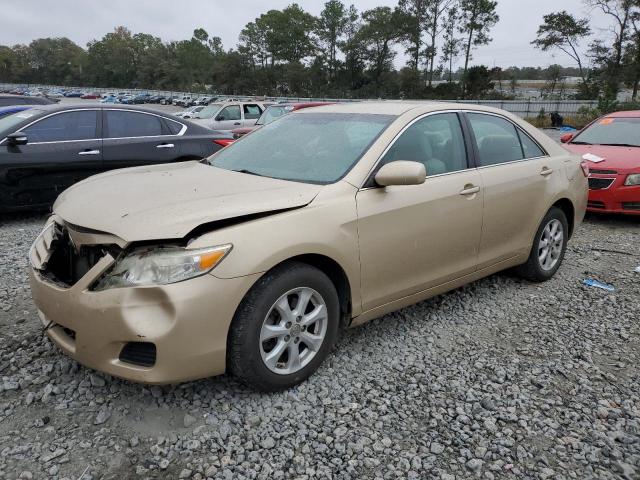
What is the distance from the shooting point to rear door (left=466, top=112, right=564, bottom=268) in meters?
3.89

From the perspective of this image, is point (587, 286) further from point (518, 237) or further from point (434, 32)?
point (434, 32)

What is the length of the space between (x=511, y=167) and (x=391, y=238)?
154cm

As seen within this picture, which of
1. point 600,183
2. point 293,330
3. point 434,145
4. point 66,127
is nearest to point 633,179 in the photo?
point 600,183

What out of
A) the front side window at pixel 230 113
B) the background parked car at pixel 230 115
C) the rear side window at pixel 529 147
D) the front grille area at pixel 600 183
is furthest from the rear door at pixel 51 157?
the front side window at pixel 230 113

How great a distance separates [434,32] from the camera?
197 feet

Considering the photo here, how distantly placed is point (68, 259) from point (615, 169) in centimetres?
668

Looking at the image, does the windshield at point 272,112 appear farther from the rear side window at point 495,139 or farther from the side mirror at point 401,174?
the side mirror at point 401,174

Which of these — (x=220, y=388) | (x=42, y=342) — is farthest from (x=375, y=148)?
(x=42, y=342)

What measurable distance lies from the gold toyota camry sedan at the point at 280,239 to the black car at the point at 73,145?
3.39 m

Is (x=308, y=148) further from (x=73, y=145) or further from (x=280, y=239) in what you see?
(x=73, y=145)

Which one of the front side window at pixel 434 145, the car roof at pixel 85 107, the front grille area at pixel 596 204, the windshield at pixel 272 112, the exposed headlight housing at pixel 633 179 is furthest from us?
the windshield at pixel 272 112

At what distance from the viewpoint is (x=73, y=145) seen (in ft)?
21.3

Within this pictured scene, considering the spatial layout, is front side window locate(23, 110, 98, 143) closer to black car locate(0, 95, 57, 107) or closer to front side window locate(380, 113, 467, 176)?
front side window locate(380, 113, 467, 176)

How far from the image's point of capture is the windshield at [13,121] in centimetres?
619
